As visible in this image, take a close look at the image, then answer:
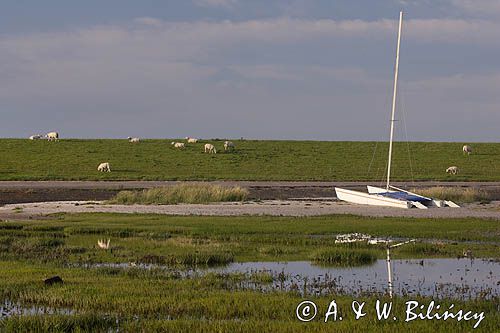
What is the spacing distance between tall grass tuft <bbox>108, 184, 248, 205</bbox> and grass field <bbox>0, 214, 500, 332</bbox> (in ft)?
29.1

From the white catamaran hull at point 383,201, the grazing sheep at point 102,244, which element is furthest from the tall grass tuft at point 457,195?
the grazing sheep at point 102,244

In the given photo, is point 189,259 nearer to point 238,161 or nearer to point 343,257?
point 343,257

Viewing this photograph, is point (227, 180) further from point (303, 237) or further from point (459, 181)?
point (303, 237)

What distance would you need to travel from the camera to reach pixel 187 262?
22.5 m

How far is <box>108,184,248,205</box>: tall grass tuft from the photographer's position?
4659cm

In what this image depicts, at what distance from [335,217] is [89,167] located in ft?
146

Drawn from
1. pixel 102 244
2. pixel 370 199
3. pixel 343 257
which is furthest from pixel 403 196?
pixel 102 244

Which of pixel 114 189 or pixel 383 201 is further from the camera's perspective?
pixel 114 189

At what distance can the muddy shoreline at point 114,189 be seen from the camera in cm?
5134

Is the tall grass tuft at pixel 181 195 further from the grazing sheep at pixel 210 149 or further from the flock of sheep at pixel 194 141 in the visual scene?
the grazing sheep at pixel 210 149

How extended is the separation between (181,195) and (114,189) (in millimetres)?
10609

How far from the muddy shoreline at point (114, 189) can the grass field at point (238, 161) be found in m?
4.65

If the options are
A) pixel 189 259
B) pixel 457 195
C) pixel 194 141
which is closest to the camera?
pixel 189 259

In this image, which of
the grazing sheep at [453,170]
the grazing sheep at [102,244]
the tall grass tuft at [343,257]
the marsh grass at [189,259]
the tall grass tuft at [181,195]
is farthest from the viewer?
the grazing sheep at [453,170]
